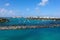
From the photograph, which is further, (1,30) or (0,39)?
(1,30)

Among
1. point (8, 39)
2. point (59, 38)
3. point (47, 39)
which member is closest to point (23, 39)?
point (8, 39)

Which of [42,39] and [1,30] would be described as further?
[1,30]

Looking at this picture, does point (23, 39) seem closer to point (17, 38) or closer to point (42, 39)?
point (17, 38)

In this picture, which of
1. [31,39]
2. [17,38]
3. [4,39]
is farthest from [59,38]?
[4,39]

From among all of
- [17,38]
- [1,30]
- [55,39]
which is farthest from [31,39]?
[1,30]

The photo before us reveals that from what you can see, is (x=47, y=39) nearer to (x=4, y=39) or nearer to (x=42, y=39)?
(x=42, y=39)

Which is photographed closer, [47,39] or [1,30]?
[47,39]

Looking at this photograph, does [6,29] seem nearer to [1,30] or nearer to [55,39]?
[1,30]
